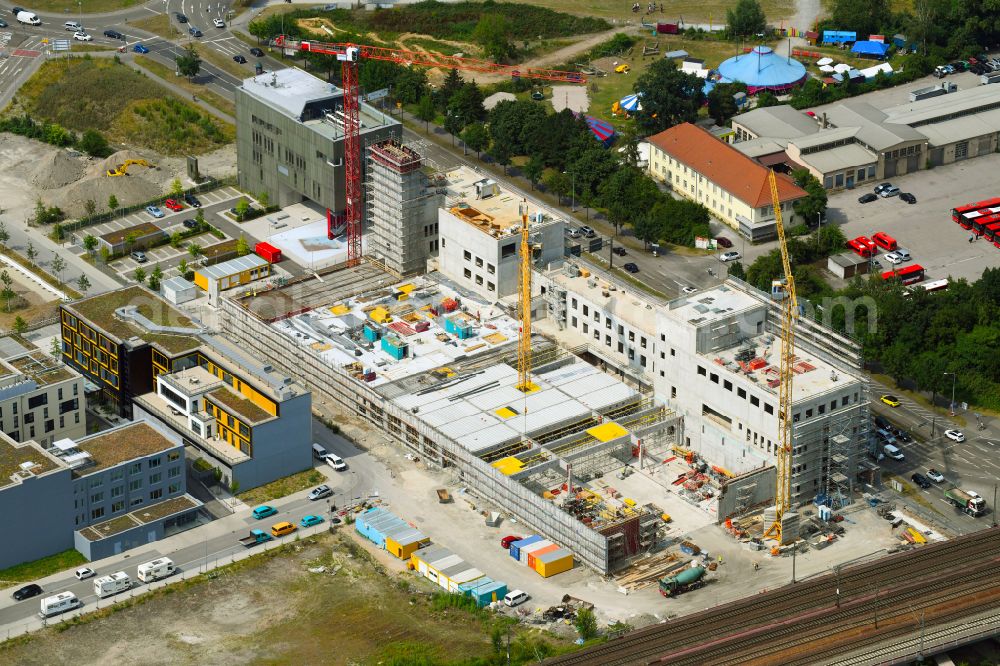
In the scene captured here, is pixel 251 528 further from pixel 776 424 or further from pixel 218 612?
pixel 776 424

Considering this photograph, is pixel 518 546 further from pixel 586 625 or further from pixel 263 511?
pixel 263 511

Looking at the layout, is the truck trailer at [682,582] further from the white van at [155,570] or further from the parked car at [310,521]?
the white van at [155,570]

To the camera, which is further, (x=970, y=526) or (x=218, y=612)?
(x=970, y=526)

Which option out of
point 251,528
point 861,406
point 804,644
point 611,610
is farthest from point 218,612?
point 861,406

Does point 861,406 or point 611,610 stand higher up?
point 861,406

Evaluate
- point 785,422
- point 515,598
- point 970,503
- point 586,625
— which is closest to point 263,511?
point 515,598

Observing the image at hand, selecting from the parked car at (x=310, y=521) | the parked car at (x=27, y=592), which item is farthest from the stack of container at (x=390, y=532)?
the parked car at (x=27, y=592)
